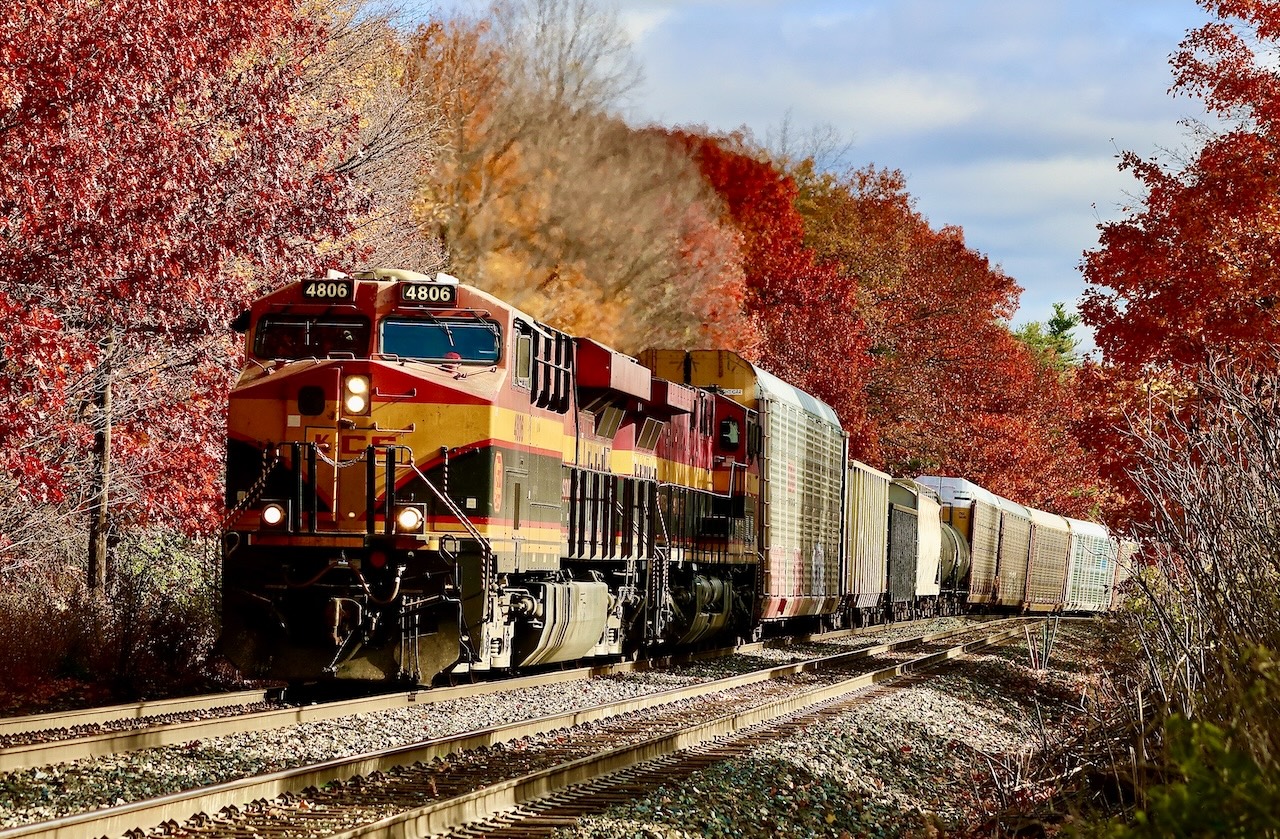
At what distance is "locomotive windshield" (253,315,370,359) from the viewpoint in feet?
43.8

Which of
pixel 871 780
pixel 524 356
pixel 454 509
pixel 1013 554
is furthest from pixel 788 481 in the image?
pixel 1013 554

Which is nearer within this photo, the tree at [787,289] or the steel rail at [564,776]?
the steel rail at [564,776]

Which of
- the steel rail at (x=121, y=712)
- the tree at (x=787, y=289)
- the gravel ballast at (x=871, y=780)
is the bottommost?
the gravel ballast at (x=871, y=780)

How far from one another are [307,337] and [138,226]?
7.74 feet

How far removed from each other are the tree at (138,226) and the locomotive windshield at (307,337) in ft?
5.14

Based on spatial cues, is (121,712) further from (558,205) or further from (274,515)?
(558,205)

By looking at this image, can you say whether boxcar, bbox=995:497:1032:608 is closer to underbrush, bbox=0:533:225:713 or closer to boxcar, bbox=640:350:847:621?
boxcar, bbox=640:350:847:621

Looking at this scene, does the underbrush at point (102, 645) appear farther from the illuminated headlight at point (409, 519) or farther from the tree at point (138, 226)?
the illuminated headlight at point (409, 519)

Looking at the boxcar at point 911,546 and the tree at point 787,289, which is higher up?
the tree at point 787,289

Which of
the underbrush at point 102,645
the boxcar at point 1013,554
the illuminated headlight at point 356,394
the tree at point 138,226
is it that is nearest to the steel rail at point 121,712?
the underbrush at point 102,645

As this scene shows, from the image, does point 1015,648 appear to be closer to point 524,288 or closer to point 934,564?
point 934,564

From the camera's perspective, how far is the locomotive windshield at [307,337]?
13.3 metres

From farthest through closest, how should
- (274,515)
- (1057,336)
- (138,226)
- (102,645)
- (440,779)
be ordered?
(1057,336), (102,645), (138,226), (274,515), (440,779)

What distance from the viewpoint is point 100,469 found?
16.8 m
